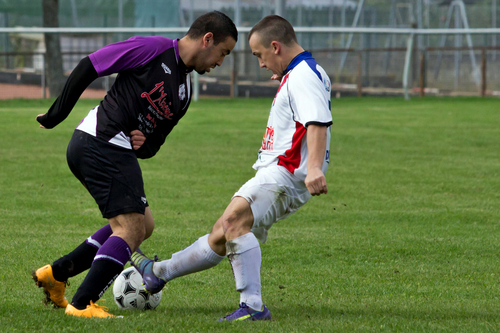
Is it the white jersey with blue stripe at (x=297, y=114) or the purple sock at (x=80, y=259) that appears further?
the purple sock at (x=80, y=259)

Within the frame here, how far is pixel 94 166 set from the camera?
3.87 m

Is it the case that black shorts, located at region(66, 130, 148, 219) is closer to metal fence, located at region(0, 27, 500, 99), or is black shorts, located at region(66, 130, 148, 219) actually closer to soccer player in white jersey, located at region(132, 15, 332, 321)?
soccer player in white jersey, located at region(132, 15, 332, 321)

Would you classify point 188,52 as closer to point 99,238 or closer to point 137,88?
point 137,88

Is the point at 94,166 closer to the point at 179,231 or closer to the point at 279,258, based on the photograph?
the point at 279,258

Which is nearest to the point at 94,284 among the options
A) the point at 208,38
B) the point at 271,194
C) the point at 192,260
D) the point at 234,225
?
the point at 192,260

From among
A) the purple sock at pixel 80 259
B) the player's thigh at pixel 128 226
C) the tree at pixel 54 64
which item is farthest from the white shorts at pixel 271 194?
the tree at pixel 54 64

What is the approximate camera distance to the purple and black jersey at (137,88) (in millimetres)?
3904

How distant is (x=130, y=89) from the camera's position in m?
3.99

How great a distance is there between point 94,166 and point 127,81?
1.82 feet

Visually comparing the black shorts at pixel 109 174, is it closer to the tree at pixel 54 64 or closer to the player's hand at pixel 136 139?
the player's hand at pixel 136 139

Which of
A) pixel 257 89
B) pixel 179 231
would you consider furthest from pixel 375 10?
pixel 179 231

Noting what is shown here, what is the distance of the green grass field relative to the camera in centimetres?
394

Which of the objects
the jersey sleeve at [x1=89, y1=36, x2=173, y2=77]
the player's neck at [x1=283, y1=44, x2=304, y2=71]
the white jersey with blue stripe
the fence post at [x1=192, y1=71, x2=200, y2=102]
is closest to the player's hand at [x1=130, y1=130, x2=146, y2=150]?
the jersey sleeve at [x1=89, y1=36, x2=173, y2=77]

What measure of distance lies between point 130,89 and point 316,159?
47.4 inches
